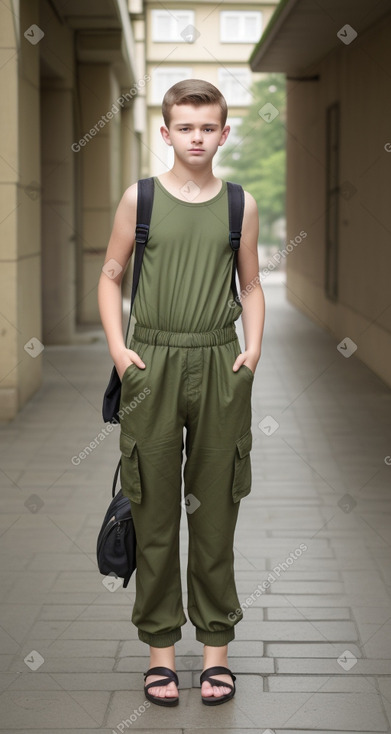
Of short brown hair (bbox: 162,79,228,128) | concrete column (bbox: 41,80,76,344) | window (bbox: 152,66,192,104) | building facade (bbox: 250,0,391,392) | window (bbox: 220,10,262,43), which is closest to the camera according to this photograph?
short brown hair (bbox: 162,79,228,128)

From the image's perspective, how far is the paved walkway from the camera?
3.43m

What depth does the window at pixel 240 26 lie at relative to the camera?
36531 mm

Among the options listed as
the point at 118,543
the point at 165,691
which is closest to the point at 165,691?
the point at 165,691

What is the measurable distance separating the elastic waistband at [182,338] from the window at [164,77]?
36659mm

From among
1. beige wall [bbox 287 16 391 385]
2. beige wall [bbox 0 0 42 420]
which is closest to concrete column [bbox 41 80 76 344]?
beige wall [bbox 287 16 391 385]

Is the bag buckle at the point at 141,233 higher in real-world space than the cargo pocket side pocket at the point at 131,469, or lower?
higher

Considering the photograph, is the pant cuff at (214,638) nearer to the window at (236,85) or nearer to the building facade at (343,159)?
the building facade at (343,159)

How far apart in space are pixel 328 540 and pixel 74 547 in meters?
1.22

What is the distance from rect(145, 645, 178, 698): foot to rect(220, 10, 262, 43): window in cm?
3408

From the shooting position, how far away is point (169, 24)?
40.2m

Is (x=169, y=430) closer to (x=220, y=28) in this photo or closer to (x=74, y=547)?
(x=74, y=547)

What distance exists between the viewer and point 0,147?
323 inches

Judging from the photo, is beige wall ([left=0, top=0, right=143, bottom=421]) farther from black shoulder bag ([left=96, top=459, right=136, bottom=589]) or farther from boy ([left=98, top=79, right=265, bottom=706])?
boy ([left=98, top=79, right=265, bottom=706])

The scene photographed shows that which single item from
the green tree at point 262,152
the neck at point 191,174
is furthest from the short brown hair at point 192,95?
the green tree at point 262,152
